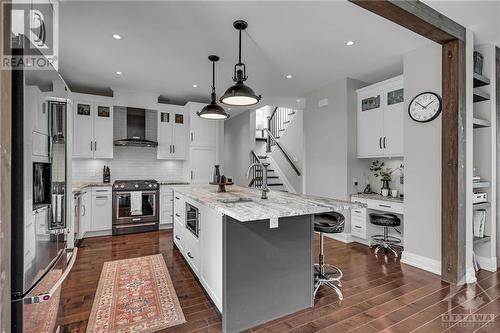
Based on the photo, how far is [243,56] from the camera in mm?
3516

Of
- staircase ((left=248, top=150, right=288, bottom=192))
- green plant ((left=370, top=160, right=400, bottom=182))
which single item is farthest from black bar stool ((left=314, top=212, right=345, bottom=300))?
staircase ((left=248, top=150, right=288, bottom=192))

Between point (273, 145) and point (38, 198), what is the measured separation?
7051mm

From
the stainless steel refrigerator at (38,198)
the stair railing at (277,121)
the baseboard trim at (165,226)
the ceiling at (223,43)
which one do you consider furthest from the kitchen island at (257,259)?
the stair railing at (277,121)

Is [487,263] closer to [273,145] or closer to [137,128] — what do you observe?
[273,145]

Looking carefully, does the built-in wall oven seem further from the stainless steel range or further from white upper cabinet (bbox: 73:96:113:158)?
white upper cabinet (bbox: 73:96:113:158)

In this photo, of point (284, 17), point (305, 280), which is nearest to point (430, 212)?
point (305, 280)

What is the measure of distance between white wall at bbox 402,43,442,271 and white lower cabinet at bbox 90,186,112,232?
4959 millimetres

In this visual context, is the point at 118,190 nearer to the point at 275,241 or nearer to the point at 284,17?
the point at 275,241

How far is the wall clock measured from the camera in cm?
306

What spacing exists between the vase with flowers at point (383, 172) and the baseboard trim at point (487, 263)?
140cm

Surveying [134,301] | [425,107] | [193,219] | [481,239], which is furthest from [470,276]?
[134,301]

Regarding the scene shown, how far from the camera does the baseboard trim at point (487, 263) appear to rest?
313cm

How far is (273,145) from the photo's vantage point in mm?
8070

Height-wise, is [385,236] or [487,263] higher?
[385,236]
